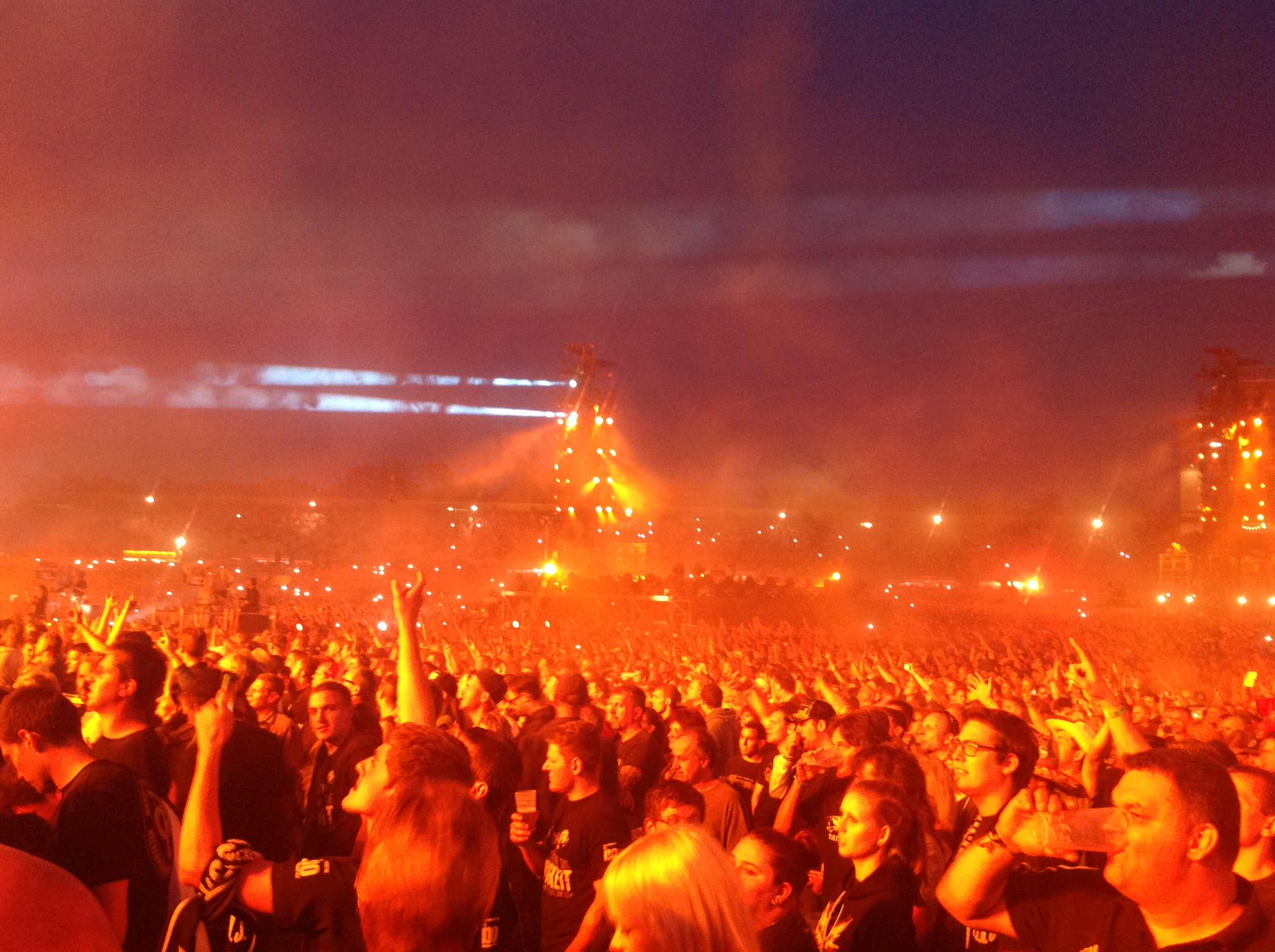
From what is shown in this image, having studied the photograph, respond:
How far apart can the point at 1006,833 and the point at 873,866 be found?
2.45ft

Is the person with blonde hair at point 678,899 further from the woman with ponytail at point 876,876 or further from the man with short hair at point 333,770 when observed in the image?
the man with short hair at point 333,770

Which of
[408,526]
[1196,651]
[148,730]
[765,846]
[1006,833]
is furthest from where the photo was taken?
[408,526]

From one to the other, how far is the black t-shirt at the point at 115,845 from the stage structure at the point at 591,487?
27517mm

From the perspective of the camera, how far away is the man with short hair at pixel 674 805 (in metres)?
4.37

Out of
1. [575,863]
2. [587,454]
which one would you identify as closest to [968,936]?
[575,863]

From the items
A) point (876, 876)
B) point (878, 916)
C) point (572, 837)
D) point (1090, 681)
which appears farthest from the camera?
point (572, 837)

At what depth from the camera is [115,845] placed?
3244 mm

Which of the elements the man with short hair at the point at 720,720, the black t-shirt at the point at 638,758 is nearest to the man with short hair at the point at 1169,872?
the black t-shirt at the point at 638,758

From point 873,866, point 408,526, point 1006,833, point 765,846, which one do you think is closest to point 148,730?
point 765,846

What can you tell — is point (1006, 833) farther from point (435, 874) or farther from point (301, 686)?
point (301, 686)

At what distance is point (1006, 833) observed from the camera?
299cm

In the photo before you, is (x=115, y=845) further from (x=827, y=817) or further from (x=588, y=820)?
(x=827, y=817)

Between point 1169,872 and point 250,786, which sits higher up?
point 250,786

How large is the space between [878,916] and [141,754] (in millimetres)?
2693
